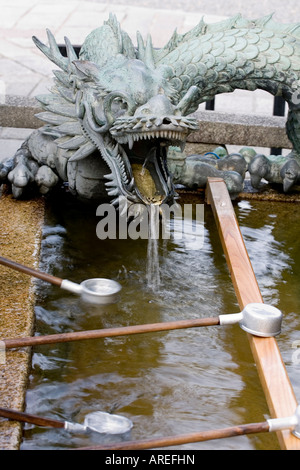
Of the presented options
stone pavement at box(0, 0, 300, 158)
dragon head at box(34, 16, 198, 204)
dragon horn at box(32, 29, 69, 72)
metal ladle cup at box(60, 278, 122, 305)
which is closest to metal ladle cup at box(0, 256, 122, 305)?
metal ladle cup at box(60, 278, 122, 305)

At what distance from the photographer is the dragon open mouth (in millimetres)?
3164

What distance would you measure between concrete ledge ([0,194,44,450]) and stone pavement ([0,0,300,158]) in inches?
126

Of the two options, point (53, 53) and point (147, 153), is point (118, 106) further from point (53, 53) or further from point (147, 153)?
point (53, 53)

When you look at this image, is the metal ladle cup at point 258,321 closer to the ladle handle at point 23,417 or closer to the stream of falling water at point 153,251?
the ladle handle at point 23,417

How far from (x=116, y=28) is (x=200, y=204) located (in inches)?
48.0

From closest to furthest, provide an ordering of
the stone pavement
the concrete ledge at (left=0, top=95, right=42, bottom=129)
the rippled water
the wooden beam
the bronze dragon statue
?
1. the wooden beam
2. the rippled water
3. the bronze dragon statue
4. the concrete ledge at (left=0, top=95, right=42, bottom=129)
5. the stone pavement

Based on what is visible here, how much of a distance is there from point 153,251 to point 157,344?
2.98 feet

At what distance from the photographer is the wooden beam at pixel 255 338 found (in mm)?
2213

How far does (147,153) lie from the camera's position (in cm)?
350

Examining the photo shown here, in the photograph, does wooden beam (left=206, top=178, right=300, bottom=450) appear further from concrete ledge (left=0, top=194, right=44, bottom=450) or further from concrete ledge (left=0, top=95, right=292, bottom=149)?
concrete ledge (left=0, top=95, right=292, bottom=149)

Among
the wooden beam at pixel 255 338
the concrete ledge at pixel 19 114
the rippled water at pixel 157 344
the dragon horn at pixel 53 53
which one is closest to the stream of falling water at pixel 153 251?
the rippled water at pixel 157 344

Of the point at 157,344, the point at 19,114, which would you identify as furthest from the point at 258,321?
the point at 19,114

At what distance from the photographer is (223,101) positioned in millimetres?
8594
